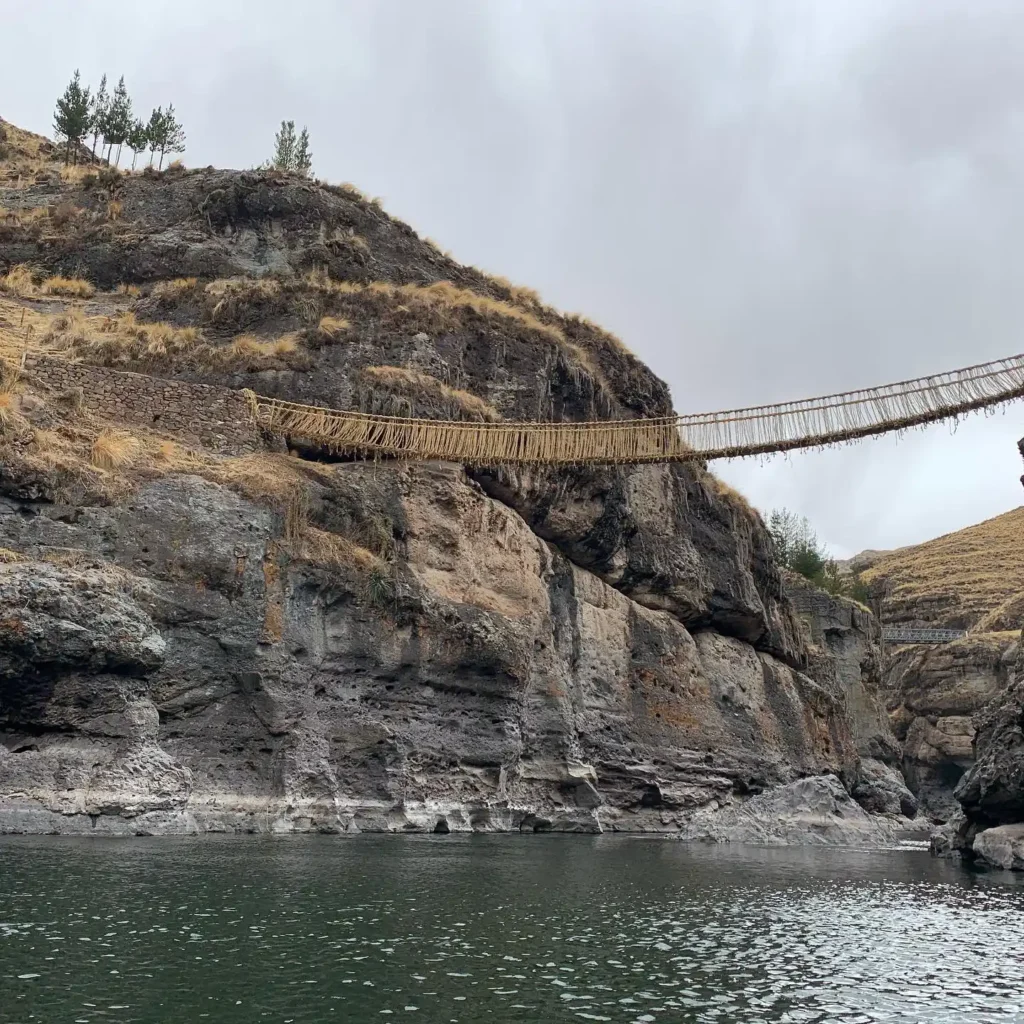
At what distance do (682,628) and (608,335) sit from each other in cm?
1325

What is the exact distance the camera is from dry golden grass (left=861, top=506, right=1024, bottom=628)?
98.5m

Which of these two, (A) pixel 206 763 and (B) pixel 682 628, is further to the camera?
(B) pixel 682 628

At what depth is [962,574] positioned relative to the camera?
10794 centimetres

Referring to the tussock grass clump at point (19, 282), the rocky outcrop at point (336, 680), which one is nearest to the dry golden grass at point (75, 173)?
the tussock grass clump at point (19, 282)

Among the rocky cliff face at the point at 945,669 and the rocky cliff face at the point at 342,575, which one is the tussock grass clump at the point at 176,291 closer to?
the rocky cliff face at the point at 342,575

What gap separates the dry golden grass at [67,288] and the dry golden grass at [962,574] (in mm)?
65909

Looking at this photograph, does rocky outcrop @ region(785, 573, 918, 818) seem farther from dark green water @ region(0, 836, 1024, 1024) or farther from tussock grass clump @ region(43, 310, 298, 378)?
dark green water @ region(0, 836, 1024, 1024)

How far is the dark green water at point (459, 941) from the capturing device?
10.2m

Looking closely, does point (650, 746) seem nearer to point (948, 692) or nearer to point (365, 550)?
point (365, 550)

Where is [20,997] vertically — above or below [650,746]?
below

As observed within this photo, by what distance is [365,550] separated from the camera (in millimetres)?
29906

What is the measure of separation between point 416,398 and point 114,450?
10714mm

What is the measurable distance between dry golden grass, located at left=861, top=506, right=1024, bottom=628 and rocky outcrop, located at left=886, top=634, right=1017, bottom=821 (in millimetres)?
8845

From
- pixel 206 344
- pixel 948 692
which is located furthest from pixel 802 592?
pixel 206 344
